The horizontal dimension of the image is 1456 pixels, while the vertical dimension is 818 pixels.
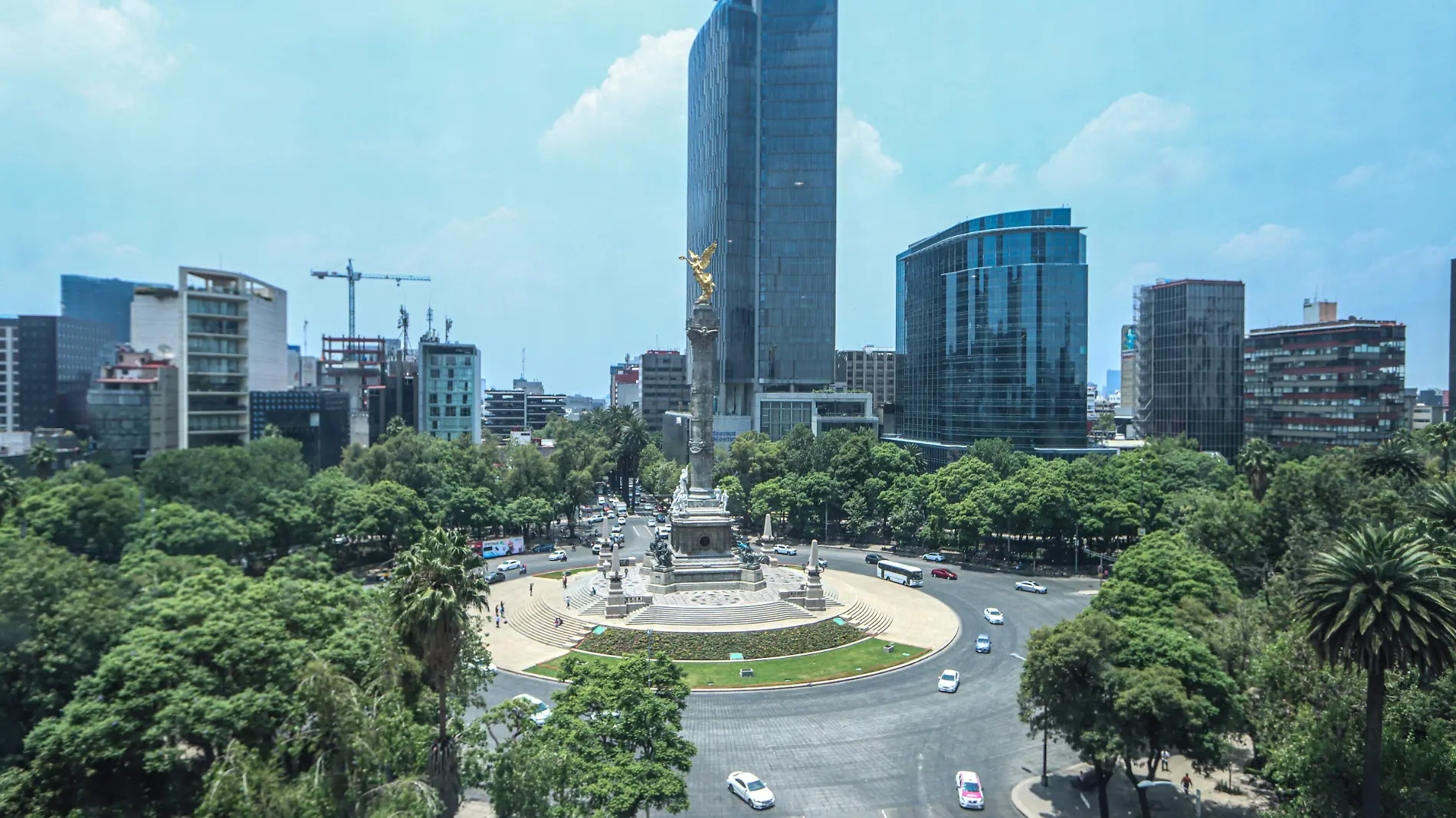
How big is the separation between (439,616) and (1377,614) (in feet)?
95.8

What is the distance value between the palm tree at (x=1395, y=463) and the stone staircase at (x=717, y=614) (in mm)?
41816

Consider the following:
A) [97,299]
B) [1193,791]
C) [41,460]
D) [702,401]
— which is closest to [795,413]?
[702,401]

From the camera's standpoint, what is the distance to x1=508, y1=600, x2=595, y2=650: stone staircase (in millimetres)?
54406

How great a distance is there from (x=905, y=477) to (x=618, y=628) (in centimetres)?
4677

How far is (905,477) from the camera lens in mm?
91062

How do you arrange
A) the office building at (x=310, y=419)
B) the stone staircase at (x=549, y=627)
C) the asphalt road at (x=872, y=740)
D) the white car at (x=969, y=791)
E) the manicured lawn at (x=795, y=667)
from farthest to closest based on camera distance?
1. the office building at (x=310, y=419)
2. the stone staircase at (x=549, y=627)
3. the manicured lawn at (x=795, y=667)
4. the asphalt road at (x=872, y=740)
5. the white car at (x=969, y=791)

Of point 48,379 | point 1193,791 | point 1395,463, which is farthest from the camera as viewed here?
point 48,379

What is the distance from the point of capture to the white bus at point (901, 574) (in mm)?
72375

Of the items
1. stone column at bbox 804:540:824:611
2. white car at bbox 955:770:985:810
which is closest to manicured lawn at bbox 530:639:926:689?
stone column at bbox 804:540:824:611

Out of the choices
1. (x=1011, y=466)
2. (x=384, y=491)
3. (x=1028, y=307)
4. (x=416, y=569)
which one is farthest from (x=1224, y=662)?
(x=1028, y=307)

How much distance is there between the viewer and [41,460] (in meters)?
66.4

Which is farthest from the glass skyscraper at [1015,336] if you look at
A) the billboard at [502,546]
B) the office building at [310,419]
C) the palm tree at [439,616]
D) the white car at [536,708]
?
the palm tree at [439,616]

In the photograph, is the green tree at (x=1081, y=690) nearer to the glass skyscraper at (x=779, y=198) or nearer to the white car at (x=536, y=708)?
the white car at (x=536, y=708)

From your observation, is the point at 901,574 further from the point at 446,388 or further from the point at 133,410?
the point at 446,388
